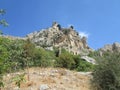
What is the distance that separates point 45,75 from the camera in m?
24.8

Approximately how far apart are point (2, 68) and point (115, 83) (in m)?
12.7

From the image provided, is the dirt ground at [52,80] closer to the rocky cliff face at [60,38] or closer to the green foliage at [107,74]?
the green foliage at [107,74]

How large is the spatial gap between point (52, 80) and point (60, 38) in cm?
11261

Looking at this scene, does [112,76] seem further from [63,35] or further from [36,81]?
[63,35]

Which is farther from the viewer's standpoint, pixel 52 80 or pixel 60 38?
pixel 60 38

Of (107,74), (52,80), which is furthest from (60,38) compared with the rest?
(52,80)

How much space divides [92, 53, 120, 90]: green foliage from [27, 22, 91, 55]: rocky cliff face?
3843 inches

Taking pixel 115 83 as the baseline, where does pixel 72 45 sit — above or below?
above

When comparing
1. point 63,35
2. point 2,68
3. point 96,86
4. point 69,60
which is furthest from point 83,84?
point 63,35

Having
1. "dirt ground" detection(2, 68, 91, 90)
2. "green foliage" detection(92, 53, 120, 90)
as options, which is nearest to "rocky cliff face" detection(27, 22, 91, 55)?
"dirt ground" detection(2, 68, 91, 90)

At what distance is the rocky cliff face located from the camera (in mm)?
130625

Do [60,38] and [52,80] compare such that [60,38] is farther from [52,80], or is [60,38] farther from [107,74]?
[52,80]

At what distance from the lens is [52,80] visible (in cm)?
2389

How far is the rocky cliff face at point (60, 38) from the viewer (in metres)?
131
